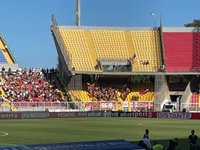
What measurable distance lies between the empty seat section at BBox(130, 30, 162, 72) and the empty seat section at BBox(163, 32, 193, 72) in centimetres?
139

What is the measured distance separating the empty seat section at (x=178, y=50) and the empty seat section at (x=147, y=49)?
139cm

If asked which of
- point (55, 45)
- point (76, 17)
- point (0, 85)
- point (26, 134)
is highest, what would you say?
point (76, 17)

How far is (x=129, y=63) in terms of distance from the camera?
73438 mm

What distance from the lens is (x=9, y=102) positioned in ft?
201

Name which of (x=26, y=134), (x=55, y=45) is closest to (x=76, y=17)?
(x=55, y=45)

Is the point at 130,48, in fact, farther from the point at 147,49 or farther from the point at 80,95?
the point at 80,95

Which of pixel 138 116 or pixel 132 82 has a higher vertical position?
pixel 132 82

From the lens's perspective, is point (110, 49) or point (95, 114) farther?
point (110, 49)

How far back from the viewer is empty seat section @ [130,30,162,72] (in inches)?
2901

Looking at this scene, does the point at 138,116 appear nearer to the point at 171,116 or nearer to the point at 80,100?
the point at 171,116

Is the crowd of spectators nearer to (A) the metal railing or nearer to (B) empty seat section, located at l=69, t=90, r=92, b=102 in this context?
(B) empty seat section, located at l=69, t=90, r=92, b=102

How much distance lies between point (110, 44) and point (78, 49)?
5028 millimetres

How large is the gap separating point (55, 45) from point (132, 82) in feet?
41.8

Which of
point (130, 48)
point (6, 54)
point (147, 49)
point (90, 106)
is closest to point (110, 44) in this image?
point (130, 48)
